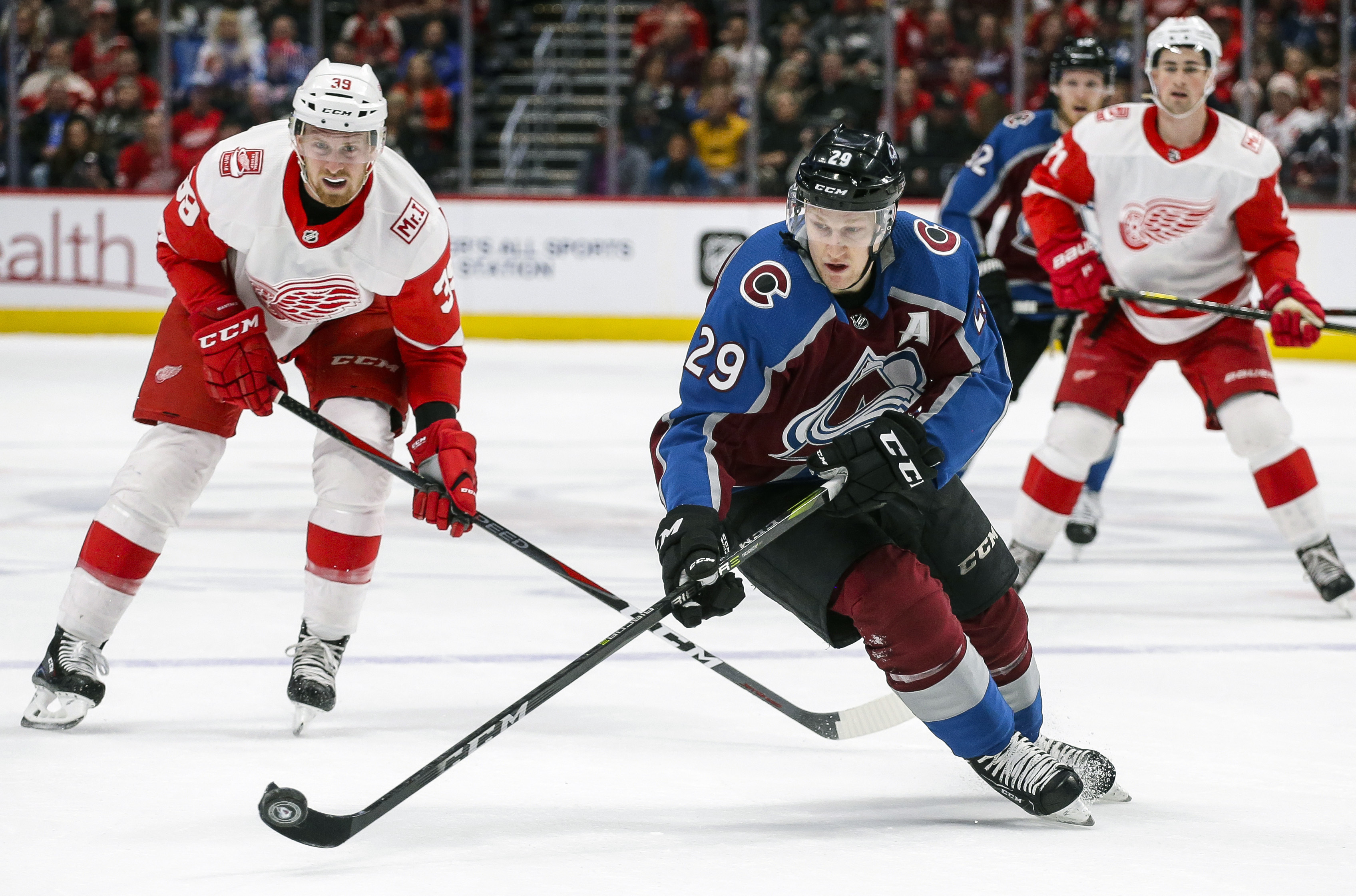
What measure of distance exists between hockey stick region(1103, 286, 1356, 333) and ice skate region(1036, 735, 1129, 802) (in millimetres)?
1499

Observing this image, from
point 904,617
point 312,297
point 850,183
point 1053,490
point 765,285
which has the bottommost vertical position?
point 1053,490

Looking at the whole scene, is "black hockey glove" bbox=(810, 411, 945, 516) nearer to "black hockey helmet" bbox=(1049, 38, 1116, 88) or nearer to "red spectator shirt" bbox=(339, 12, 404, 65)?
"black hockey helmet" bbox=(1049, 38, 1116, 88)

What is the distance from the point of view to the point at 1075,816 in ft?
7.04

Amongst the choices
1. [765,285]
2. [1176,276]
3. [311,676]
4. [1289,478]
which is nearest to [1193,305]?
[1176,276]

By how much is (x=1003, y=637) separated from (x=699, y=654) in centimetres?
41

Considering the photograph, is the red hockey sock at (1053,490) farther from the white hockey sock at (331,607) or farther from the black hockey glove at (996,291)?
the white hockey sock at (331,607)

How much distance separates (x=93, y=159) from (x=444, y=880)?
26.0 feet

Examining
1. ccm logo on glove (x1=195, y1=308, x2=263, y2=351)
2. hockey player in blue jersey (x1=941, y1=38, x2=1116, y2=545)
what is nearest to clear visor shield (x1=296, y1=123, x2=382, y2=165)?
ccm logo on glove (x1=195, y1=308, x2=263, y2=351)

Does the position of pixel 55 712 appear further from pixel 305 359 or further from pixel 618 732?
pixel 618 732

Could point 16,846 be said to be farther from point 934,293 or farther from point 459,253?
point 459,253

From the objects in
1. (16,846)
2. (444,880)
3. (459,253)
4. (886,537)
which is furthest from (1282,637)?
(459,253)

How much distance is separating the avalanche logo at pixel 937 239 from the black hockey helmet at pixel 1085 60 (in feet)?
6.08

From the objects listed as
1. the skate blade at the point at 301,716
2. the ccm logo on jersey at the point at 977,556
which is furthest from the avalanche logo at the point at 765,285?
the skate blade at the point at 301,716

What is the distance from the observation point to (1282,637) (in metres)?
3.30
